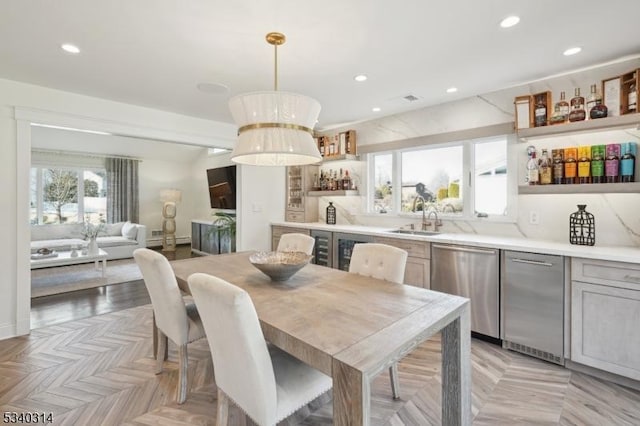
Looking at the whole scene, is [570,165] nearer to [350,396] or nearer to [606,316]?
[606,316]

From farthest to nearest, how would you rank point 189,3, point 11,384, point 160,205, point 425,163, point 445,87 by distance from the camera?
point 160,205, point 425,163, point 445,87, point 11,384, point 189,3

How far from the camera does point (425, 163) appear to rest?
384cm

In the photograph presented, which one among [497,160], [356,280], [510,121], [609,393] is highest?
[510,121]

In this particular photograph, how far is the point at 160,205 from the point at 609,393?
343 inches

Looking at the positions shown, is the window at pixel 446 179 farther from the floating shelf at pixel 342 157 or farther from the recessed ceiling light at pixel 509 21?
the recessed ceiling light at pixel 509 21

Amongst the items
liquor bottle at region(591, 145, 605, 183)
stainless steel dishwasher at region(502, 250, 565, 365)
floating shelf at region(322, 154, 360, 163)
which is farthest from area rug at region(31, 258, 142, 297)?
liquor bottle at region(591, 145, 605, 183)

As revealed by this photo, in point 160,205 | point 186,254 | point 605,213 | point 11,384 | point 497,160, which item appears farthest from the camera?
point 160,205

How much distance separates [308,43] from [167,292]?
6.35ft

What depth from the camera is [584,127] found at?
2484 mm

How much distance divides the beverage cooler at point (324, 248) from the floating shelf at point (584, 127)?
237 cm

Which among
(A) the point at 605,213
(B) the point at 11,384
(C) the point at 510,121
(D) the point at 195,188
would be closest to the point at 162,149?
(D) the point at 195,188

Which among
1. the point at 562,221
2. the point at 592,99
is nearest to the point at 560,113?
the point at 592,99

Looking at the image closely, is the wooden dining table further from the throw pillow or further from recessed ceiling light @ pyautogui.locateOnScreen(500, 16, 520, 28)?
the throw pillow

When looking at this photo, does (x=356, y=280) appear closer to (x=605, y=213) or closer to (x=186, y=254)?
(x=605, y=213)
